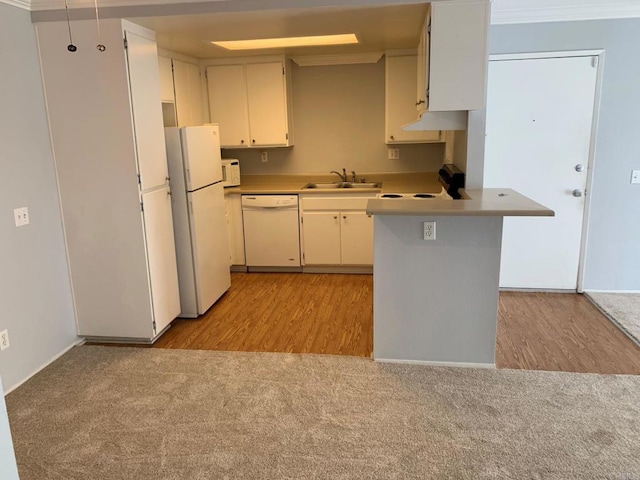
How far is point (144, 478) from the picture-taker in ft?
7.24

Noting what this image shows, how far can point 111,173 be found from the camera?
10.9ft

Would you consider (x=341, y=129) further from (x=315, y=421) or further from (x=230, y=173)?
(x=315, y=421)

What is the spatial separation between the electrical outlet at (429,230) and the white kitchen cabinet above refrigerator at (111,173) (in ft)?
6.31

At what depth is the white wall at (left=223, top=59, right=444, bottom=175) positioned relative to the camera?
538cm

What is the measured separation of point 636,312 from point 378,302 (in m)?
2.30

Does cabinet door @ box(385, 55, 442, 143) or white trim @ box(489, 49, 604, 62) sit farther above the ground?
white trim @ box(489, 49, 604, 62)

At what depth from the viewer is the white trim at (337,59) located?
5191 mm

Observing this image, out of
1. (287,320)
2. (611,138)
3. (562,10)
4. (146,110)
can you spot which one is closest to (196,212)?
(146,110)

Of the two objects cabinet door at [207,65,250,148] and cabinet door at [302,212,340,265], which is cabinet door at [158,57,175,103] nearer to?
cabinet door at [207,65,250,148]

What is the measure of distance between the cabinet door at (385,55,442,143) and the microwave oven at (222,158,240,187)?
5.37 ft

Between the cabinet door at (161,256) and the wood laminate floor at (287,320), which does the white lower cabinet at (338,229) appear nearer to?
the wood laminate floor at (287,320)

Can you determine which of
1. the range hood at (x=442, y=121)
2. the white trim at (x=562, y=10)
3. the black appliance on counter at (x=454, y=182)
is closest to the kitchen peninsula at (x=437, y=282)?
the black appliance on counter at (x=454, y=182)

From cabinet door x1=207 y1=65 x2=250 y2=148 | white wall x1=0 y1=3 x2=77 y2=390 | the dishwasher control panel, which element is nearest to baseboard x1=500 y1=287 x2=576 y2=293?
A: the dishwasher control panel

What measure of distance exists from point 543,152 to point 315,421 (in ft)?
10.2
